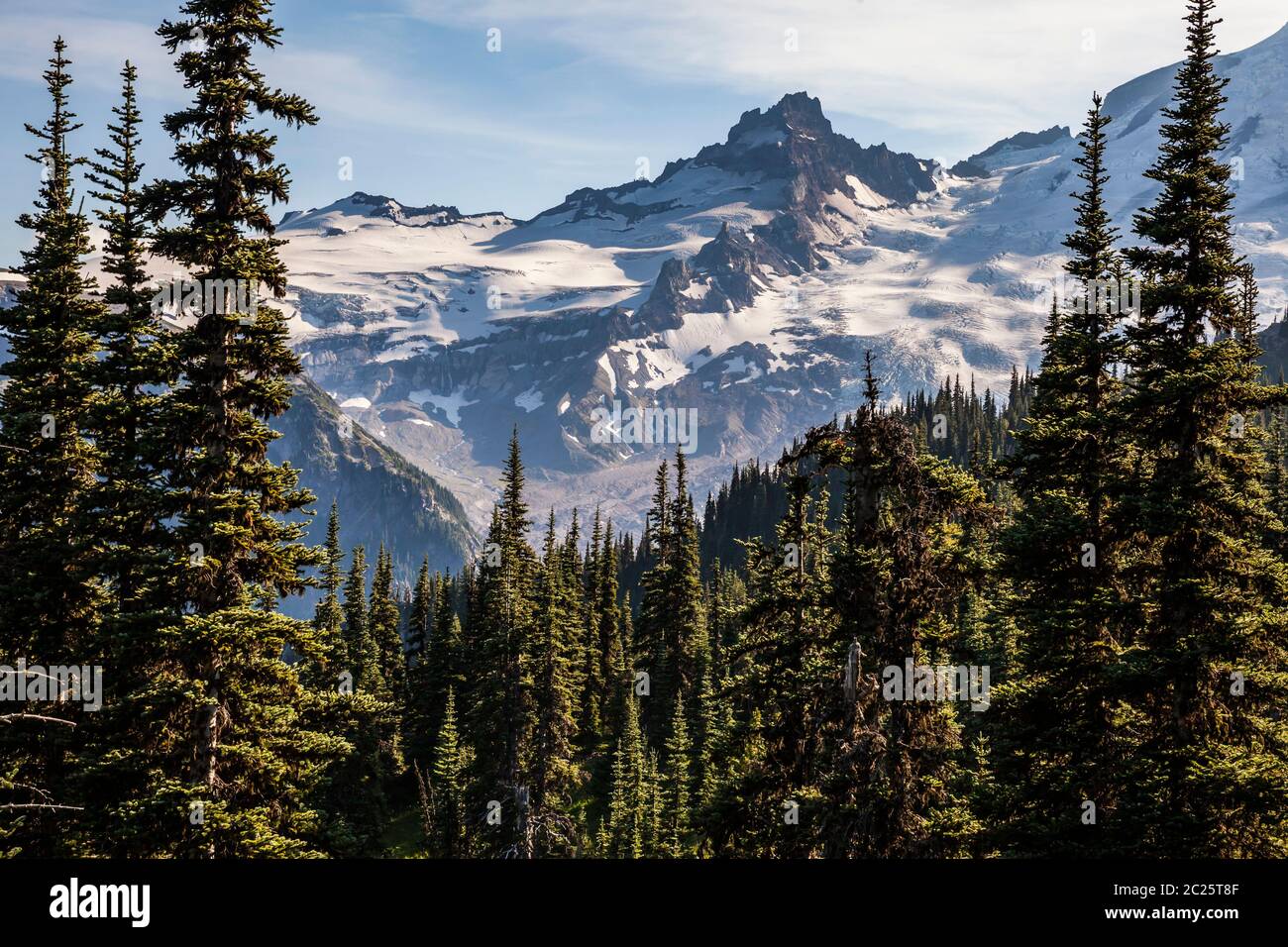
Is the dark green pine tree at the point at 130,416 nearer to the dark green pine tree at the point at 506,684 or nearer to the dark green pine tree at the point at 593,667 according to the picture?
the dark green pine tree at the point at 506,684

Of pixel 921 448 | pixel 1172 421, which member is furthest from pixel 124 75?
pixel 1172 421

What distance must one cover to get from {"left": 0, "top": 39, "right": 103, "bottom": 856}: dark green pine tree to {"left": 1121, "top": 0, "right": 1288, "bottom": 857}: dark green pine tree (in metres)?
20.7

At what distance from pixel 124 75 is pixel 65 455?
32.5ft

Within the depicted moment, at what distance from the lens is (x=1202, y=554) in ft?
61.4

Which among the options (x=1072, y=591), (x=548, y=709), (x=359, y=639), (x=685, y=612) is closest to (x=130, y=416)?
(x=1072, y=591)

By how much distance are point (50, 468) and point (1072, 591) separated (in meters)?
22.8

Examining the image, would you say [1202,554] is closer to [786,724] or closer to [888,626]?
[888,626]

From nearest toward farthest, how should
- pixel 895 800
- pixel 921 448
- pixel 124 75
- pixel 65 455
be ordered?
pixel 895 800 → pixel 921 448 → pixel 65 455 → pixel 124 75

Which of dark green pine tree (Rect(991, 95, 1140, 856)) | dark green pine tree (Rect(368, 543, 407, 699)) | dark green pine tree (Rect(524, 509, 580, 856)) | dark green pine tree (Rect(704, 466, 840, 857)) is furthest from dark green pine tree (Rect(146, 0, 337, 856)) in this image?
dark green pine tree (Rect(368, 543, 407, 699))

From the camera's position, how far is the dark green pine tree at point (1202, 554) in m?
17.7

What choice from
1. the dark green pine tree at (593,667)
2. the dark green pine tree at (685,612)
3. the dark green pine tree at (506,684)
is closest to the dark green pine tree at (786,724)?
the dark green pine tree at (506,684)

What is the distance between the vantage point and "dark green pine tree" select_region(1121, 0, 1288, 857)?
695 inches

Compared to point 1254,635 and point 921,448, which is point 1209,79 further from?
point 1254,635
